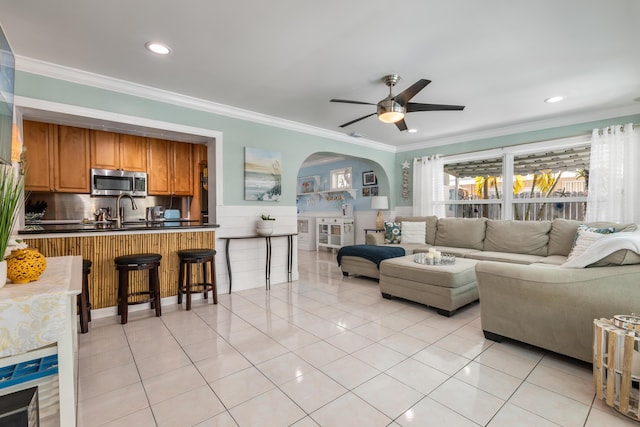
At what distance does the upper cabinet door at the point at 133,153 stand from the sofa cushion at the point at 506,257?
17.7ft

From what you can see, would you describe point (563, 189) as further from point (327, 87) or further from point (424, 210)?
point (327, 87)

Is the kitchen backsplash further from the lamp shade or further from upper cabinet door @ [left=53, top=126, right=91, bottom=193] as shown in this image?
the lamp shade

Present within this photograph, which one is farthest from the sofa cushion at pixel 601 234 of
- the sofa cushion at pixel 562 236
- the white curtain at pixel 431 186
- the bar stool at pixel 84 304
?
the bar stool at pixel 84 304

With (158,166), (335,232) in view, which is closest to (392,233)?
(335,232)

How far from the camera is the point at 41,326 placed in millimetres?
1166

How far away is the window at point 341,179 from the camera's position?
7512 millimetres

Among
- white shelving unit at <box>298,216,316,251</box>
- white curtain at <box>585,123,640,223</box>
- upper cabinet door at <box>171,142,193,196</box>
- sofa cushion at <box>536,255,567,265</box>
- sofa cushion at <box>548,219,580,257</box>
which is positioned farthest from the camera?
white shelving unit at <box>298,216,316,251</box>

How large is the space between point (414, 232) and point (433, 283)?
2224 millimetres

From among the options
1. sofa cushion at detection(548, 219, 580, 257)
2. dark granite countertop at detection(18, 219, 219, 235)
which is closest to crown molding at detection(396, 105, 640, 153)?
sofa cushion at detection(548, 219, 580, 257)

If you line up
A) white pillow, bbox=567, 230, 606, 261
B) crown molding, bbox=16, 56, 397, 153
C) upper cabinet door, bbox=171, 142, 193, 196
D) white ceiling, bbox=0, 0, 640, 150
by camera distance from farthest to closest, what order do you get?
upper cabinet door, bbox=171, 142, 193, 196 → white pillow, bbox=567, 230, 606, 261 → crown molding, bbox=16, 56, 397, 153 → white ceiling, bbox=0, 0, 640, 150

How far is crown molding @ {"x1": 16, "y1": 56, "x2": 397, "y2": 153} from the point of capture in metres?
2.72

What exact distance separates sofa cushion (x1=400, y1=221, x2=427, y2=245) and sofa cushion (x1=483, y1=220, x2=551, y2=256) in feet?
3.24

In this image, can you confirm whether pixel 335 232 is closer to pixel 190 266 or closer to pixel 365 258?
pixel 365 258

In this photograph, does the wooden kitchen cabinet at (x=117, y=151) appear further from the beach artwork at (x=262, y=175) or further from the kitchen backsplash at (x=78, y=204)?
the beach artwork at (x=262, y=175)
